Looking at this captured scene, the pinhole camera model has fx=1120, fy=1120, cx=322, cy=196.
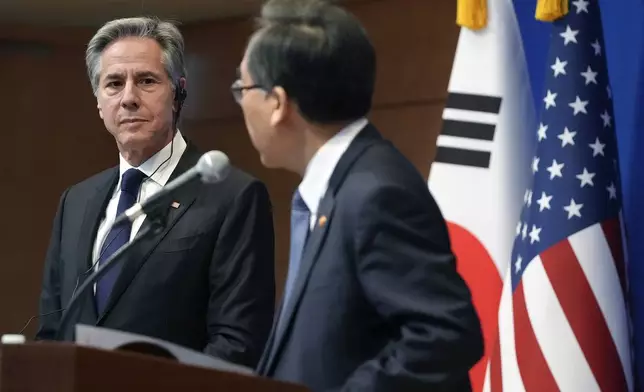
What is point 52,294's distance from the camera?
2.91 metres

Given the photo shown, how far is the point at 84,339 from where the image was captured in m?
1.66

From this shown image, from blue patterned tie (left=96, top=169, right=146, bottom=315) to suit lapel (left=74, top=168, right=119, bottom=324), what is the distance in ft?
0.09

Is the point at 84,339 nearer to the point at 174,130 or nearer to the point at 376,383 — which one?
the point at 376,383

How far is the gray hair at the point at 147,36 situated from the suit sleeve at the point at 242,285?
0.42m

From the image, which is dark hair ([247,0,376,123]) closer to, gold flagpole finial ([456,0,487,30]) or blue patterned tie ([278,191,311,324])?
blue patterned tie ([278,191,311,324])

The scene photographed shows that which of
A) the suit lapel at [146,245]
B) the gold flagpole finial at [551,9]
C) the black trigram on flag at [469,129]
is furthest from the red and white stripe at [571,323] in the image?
the suit lapel at [146,245]

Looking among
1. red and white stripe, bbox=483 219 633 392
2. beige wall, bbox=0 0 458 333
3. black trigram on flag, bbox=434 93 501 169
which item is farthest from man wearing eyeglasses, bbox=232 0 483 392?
beige wall, bbox=0 0 458 333

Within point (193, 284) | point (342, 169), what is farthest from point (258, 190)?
point (342, 169)

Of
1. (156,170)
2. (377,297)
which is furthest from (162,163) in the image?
(377,297)

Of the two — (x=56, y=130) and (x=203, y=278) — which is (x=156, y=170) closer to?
(x=203, y=278)

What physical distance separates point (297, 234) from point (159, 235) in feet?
2.40

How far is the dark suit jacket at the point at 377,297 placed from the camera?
179 cm

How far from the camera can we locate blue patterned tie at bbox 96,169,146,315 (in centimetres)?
272

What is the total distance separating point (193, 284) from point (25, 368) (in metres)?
1.09
